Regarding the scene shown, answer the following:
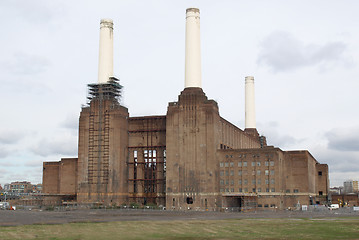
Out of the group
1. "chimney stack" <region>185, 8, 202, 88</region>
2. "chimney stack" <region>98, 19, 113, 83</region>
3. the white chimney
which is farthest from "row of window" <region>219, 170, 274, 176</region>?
the white chimney

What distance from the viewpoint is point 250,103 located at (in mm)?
160250

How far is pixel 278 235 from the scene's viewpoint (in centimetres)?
3884

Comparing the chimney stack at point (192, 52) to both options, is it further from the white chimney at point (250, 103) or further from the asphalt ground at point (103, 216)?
the white chimney at point (250, 103)

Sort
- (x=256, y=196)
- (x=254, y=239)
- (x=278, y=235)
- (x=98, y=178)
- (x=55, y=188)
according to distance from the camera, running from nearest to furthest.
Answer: (x=254, y=239), (x=278, y=235), (x=256, y=196), (x=98, y=178), (x=55, y=188)

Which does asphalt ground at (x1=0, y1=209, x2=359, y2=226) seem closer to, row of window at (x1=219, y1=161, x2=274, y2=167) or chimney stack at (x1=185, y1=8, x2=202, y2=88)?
row of window at (x1=219, y1=161, x2=274, y2=167)

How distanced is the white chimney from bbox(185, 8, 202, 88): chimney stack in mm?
49716

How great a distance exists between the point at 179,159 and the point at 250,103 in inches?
2334

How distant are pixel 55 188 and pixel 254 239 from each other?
107691 mm

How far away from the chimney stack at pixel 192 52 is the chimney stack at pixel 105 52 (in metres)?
22.2

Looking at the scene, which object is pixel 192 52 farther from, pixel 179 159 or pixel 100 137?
pixel 100 137

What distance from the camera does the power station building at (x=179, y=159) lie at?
349 ft

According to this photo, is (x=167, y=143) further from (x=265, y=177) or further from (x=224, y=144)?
(x=265, y=177)

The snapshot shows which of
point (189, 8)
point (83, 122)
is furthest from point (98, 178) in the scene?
point (189, 8)

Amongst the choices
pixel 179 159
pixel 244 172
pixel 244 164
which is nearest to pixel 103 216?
pixel 179 159
